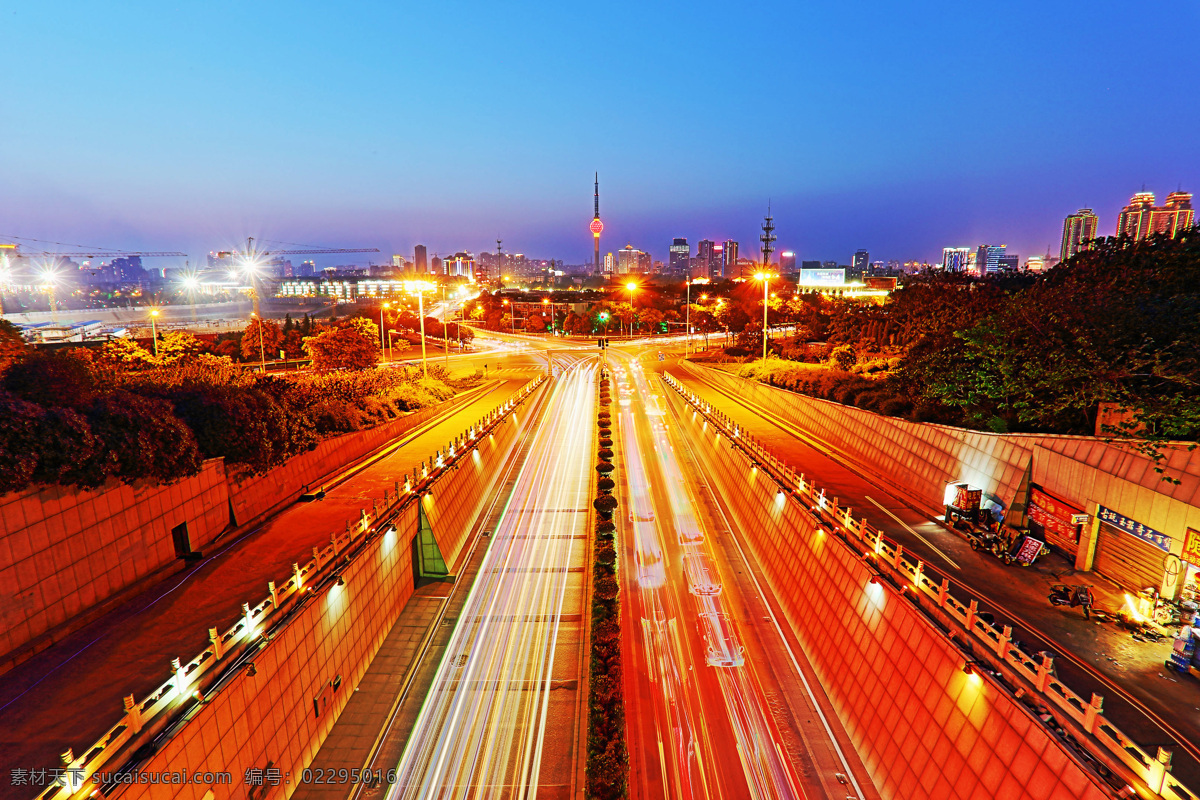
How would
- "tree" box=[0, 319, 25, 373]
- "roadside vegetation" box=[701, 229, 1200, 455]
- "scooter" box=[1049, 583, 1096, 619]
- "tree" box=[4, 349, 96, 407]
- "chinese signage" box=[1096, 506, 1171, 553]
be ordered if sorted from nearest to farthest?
"scooter" box=[1049, 583, 1096, 619] → "chinese signage" box=[1096, 506, 1171, 553] → "tree" box=[4, 349, 96, 407] → "roadside vegetation" box=[701, 229, 1200, 455] → "tree" box=[0, 319, 25, 373]

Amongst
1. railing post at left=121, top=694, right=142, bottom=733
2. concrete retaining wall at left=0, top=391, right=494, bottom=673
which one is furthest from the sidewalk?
railing post at left=121, top=694, right=142, bottom=733

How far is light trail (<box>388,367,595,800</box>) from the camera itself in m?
12.3

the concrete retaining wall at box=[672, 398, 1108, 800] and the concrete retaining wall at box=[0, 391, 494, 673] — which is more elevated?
the concrete retaining wall at box=[0, 391, 494, 673]

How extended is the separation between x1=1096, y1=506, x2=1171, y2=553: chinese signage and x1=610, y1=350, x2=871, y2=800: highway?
8457mm

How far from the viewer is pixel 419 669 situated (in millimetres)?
15633

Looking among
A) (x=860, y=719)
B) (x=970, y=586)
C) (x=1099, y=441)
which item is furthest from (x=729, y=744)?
(x=1099, y=441)

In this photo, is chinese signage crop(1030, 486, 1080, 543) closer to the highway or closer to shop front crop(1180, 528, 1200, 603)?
shop front crop(1180, 528, 1200, 603)

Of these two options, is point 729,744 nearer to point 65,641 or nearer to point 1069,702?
point 1069,702

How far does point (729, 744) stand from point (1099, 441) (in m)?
12.3

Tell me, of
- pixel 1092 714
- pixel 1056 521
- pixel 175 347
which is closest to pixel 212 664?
pixel 1092 714

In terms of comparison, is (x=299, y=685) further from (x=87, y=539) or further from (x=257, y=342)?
(x=257, y=342)

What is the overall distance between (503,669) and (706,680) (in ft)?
19.0

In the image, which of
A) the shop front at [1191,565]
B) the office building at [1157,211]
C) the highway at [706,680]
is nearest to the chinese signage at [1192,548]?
the shop front at [1191,565]

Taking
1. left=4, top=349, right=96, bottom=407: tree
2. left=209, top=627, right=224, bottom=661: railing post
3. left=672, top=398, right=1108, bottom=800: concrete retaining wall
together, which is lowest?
left=672, top=398, right=1108, bottom=800: concrete retaining wall
